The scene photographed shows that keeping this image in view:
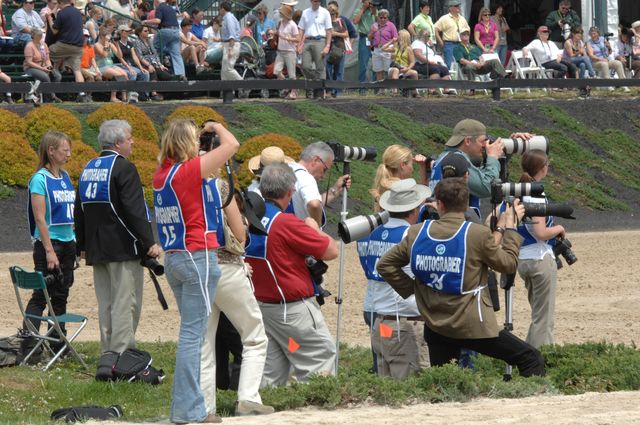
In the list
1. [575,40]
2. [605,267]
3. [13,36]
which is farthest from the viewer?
[575,40]

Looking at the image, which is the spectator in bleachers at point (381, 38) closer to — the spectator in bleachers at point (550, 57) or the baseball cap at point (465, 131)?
the spectator in bleachers at point (550, 57)

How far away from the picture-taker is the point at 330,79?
27000 mm

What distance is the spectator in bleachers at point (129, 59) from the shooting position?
23875 mm

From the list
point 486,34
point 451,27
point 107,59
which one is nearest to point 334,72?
point 451,27

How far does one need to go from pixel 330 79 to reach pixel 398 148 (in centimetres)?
1746

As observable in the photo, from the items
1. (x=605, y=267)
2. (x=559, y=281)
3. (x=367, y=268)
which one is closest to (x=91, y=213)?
(x=367, y=268)

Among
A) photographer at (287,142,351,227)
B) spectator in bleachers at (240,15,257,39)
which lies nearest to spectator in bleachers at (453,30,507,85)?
spectator in bleachers at (240,15,257,39)

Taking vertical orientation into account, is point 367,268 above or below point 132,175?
below

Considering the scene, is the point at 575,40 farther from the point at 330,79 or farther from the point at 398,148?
the point at 398,148

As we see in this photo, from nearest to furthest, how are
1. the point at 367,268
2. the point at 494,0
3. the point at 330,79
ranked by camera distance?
1. the point at 367,268
2. the point at 330,79
3. the point at 494,0

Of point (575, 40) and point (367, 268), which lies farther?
point (575, 40)

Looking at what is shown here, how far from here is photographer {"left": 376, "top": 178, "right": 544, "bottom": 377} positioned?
838 centimetres

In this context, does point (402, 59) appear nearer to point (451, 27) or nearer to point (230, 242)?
point (451, 27)

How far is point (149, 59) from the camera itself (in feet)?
80.5
